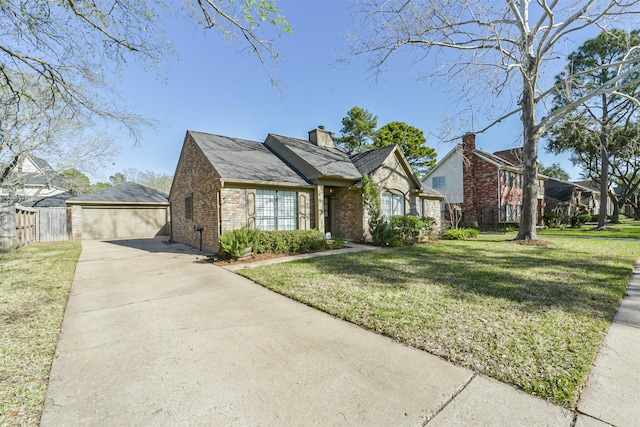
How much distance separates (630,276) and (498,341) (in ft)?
19.8

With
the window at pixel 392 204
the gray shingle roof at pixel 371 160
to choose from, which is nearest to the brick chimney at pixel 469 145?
the gray shingle roof at pixel 371 160

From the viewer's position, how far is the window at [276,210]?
439 inches

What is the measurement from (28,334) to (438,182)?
90.0ft

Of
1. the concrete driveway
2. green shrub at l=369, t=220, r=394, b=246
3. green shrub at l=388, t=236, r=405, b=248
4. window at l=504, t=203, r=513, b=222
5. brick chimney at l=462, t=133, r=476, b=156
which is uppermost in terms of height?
brick chimney at l=462, t=133, r=476, b=156

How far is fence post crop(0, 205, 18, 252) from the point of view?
1136 centimetres

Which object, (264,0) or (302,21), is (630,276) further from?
(302,21)

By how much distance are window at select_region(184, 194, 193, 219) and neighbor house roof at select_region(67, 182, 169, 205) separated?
757 cm

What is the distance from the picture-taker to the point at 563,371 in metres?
2.69

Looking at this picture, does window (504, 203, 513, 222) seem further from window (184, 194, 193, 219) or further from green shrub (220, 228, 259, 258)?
window (184, 194, 193, 219)

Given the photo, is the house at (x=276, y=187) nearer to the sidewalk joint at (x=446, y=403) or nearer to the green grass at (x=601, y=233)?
the sidewalk joint at (x=446, y=403)

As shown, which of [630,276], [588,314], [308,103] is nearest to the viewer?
[588,314]

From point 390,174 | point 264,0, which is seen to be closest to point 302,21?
point 264,0

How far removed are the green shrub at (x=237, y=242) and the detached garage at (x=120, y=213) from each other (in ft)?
45.1

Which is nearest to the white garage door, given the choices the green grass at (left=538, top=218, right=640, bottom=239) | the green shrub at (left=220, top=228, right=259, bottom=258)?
the green shrub at (left=220, top=228, right=259, bottom=258)
